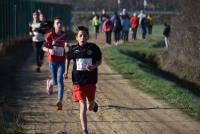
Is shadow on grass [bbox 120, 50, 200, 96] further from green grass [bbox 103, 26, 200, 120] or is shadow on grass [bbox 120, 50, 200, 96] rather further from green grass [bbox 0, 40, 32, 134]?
green grass [bbox 0, 40, 32, 134]

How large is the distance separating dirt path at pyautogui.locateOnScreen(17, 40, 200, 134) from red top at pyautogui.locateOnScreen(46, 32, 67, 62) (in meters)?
1.16

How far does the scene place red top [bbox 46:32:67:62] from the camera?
521 inches

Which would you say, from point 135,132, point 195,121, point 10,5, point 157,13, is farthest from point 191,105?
point 157,13

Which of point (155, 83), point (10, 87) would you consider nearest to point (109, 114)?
point (10, 87)

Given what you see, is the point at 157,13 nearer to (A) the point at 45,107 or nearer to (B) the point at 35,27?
(B) the point at 35,27

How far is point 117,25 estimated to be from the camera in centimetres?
3575

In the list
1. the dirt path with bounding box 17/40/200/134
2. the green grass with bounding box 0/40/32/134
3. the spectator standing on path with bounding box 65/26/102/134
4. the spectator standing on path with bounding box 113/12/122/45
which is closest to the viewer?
the spectator standing on path with bounding box 65/26/102/134

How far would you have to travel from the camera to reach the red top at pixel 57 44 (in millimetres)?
13227

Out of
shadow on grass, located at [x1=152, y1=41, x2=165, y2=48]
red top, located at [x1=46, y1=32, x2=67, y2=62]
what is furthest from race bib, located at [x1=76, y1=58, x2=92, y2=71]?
shadow on grass, located at [x1=152, y1=41, x2=165, y2=48]

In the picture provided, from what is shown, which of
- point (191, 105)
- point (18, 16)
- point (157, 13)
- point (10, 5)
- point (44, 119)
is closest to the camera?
point (44, 119)

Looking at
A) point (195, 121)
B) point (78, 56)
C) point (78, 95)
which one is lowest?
point (195, 121)

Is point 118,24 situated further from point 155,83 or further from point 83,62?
point 83,62

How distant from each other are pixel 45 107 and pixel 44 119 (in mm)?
1379

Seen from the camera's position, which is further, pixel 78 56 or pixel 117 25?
pixel 117 25
